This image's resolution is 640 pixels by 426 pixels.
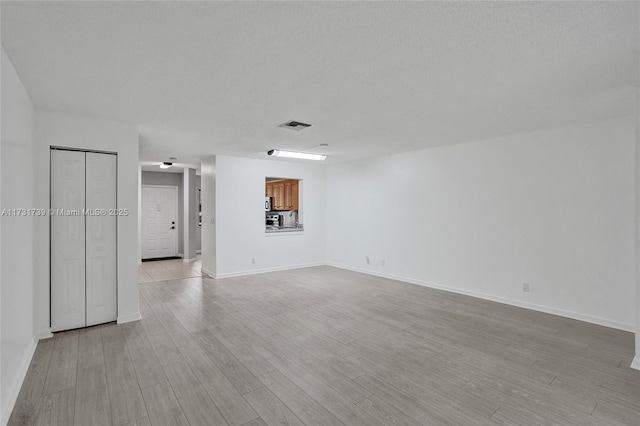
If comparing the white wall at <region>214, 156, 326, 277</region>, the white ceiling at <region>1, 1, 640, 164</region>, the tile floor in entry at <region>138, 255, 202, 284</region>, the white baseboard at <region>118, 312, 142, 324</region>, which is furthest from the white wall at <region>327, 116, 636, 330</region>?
the white baseboard at <region>118, 312, 142, 324</region>

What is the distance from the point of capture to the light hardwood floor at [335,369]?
7.12 feet

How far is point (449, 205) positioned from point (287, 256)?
3715mm

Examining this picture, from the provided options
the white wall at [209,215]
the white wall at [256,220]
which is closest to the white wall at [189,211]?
the white wall at [209,215]

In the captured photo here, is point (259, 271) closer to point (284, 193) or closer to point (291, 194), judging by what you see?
point (291, 194)

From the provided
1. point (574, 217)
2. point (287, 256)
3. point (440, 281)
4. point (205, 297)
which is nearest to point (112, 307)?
point (205, 297)

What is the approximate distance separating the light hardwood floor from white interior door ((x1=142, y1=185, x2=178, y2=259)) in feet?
17.5

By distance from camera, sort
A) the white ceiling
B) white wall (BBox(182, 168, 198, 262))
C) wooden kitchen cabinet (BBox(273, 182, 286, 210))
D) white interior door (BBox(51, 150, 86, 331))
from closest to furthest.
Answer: the white ceiling, white interior door (BBox(51, 150, 86, 331)), white wall (BBox(182, 168, 198, 262)), wooden kitchen cabinet (BBox(273, 182, 286, 210))

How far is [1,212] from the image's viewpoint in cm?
209

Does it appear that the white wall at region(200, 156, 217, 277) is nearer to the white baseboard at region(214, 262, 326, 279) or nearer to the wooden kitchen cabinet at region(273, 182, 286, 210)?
the white baseboard at region(214, 262, 326, 279)

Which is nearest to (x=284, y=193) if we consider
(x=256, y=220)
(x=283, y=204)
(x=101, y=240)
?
(x=283, y=204)

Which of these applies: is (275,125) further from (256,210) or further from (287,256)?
(287,256)

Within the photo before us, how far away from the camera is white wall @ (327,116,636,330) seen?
3773 mm

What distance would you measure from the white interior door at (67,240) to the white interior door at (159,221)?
19.1 feet

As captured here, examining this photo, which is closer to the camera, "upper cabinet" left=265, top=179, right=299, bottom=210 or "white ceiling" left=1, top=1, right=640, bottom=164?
"white ceiling" left=1, top=1, right=640, bottom=164
